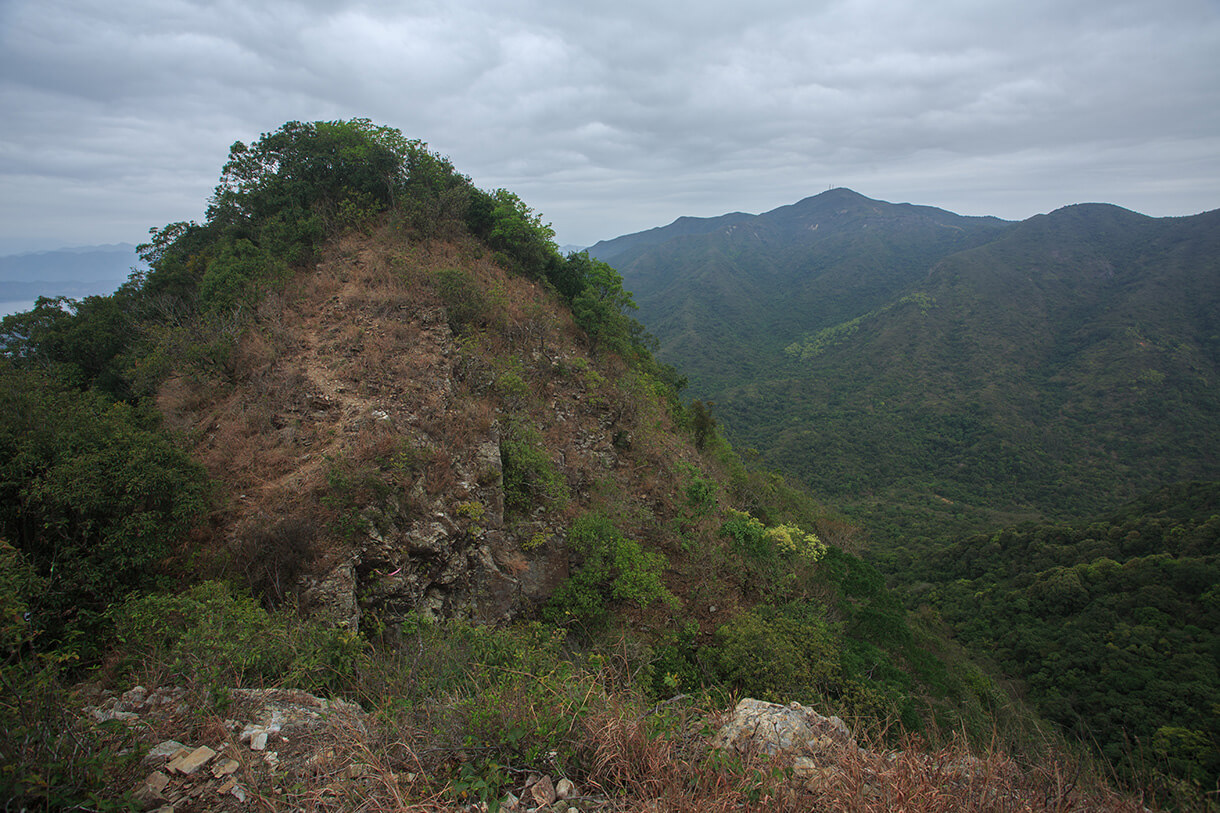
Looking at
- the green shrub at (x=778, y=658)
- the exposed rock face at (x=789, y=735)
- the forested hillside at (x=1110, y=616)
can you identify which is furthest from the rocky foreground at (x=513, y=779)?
the forested hillside at (x=1110, y=616)

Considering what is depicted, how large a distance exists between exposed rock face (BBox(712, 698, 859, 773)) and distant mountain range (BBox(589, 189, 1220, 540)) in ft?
205

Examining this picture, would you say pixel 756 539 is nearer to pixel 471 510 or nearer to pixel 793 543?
pixel 793 543

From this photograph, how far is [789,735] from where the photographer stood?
527cm

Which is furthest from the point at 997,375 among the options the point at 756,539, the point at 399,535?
the point at 399,535

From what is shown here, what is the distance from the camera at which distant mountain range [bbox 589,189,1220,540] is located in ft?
254

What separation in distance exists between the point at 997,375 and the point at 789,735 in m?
135

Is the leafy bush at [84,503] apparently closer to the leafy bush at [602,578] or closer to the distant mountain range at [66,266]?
the leafy bush at [602,578]

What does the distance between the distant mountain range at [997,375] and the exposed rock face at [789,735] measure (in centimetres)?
6255

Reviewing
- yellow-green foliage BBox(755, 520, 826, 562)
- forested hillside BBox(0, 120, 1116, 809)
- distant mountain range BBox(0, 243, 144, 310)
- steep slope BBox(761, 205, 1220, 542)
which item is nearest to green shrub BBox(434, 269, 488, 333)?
forested hillside BBox(0, 120, 1116, 809)

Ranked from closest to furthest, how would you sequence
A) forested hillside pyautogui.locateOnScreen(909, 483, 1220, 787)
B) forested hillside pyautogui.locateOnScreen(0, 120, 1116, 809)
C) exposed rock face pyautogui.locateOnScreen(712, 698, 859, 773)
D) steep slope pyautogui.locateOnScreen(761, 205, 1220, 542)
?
forested hillside pyautogui.locateOnScreen(0, 120, 1116, 809) → exposed rock face pyautogui.locateOnScreen(712, 698, 859, 773) → forested hillside pyautogui.locateOnScreen(909, 483, 1220, 787) → steep slope pyautogui.locateOnScreen(761, 205, 1220, 542)

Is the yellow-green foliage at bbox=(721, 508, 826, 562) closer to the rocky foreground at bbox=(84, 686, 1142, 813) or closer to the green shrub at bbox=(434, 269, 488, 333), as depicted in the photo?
the rocky foreground at bbox=(84, 686, 1142, 813)

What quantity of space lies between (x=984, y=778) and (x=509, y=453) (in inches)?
439

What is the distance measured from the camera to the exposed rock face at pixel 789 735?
171 inches

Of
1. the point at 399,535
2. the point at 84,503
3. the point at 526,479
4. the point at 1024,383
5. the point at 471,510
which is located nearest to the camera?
the point at 84,503
